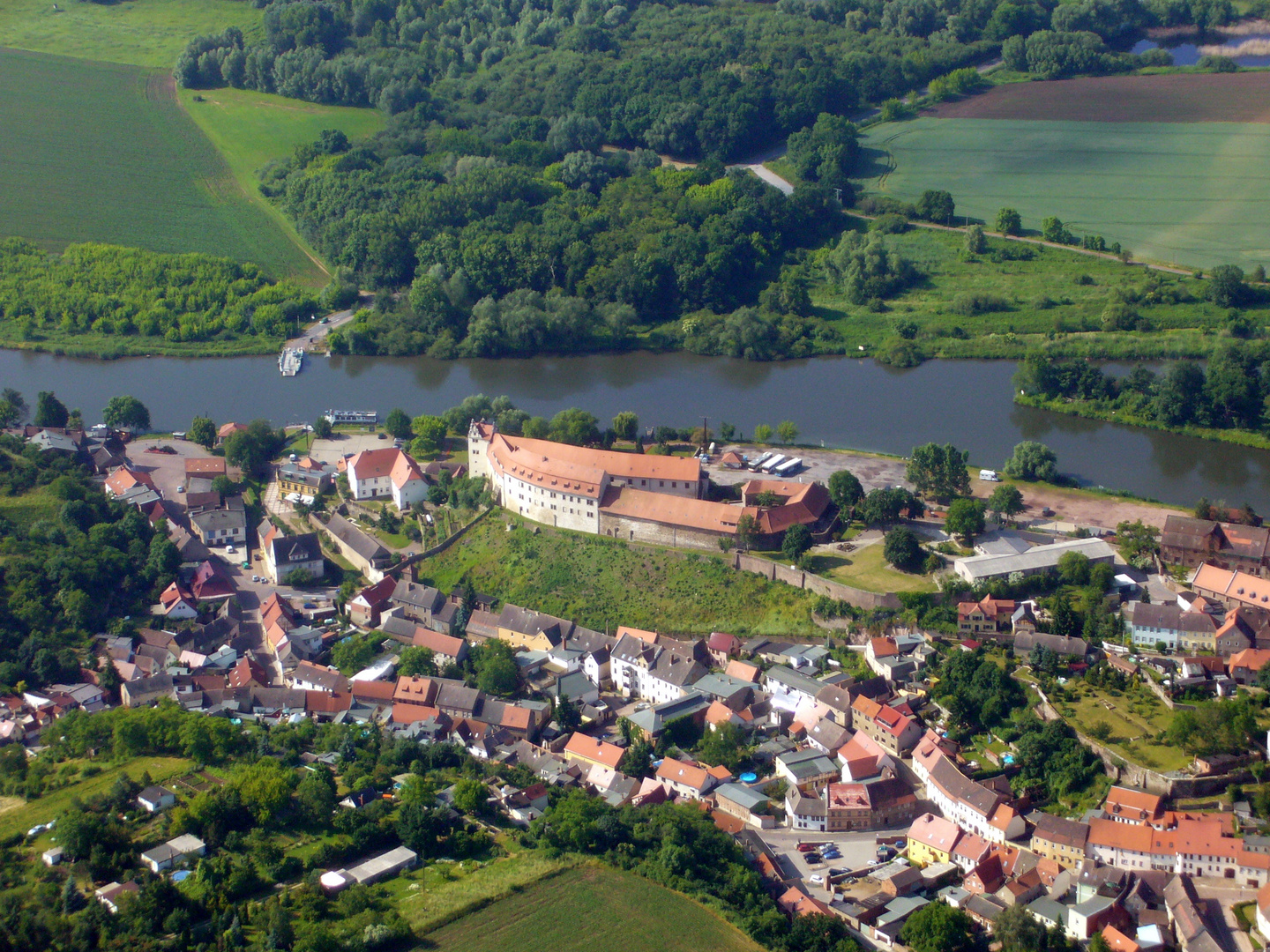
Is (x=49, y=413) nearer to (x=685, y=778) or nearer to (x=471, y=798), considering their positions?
(x=471, y=798)

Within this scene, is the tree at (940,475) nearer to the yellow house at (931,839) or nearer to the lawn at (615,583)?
the lawn at (615,583)

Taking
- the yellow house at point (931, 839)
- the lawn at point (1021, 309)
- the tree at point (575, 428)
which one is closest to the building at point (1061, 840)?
the yellow house at point (931, 839)

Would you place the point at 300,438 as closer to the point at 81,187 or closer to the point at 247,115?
the point at 81,187

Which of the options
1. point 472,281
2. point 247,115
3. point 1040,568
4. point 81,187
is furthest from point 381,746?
point 247,115

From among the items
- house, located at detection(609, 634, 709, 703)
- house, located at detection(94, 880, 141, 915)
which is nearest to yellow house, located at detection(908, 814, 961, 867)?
house, located at detection(609, 634, 709, 703)

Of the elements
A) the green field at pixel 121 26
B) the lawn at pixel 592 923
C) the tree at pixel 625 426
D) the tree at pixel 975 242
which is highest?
the green field at pixel 121 26

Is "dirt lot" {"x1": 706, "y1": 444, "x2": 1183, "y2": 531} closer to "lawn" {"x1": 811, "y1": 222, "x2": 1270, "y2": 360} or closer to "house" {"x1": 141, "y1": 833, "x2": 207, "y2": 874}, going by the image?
"lawn" {"x1": 811, "y1": 222, "x2": 1270, "y2": 360}
